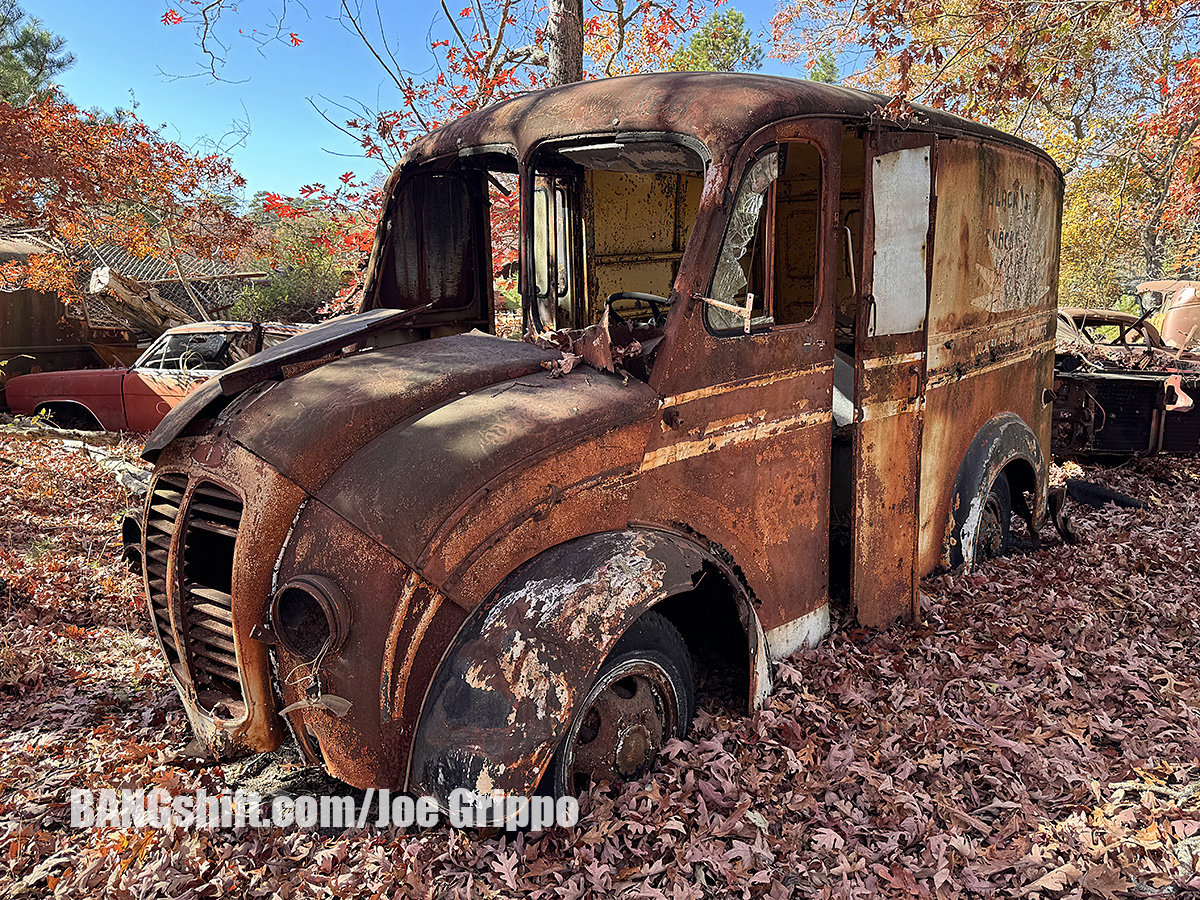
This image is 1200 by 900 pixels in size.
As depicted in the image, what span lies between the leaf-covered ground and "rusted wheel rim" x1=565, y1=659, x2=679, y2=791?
0.09m

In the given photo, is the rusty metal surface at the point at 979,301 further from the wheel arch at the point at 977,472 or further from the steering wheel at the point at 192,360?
the steering wheel at the point at 192,360

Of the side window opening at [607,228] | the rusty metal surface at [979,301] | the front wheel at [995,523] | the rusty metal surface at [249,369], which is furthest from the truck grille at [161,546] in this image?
the front wheel at [995,523]

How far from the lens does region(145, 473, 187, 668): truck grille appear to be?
10.7 ft

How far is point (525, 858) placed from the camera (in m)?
2.77

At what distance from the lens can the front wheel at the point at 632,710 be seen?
302cm

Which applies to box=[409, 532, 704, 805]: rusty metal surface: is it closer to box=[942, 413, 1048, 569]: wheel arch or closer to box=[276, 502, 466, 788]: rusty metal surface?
box=[276, 502, 466, 788]: rusty metal surface

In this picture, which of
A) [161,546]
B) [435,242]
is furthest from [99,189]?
[161,546]

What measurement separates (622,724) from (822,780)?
0.82 m

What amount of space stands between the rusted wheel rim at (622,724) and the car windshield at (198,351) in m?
8.01

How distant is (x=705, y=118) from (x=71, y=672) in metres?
3.93

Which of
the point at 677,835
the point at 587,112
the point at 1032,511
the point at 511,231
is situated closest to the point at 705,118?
the point at 587,112

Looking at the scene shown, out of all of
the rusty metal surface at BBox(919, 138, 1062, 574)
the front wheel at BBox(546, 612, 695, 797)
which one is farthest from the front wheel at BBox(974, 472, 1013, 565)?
the front wheel at BBox(546, 612, 695, 797)

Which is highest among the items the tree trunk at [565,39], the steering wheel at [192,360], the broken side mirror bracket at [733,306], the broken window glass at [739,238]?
the tree trunk at [565,39]

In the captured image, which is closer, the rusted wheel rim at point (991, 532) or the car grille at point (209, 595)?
the car grille at point (209, 595)
